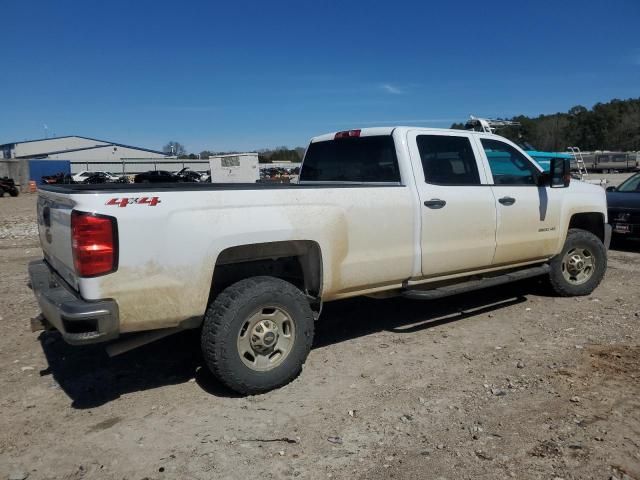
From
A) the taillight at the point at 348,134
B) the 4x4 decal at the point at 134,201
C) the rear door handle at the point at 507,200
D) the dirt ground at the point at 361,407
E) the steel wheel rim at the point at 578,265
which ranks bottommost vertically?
the dirt ground at the point at 361,407

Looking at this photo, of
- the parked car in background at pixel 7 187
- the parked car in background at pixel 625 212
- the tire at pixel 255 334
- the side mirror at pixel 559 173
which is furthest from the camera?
A: the parked car in background at pixel 7 187

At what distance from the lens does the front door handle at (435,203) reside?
480 cm

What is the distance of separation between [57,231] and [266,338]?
1683 millimetres

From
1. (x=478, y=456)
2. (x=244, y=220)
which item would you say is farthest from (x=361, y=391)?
(x=244, y=220)

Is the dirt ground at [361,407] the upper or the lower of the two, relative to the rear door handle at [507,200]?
lower

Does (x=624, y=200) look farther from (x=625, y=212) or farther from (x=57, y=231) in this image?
(x=57, y=231)

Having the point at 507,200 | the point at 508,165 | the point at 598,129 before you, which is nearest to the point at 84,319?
the point at 507,200

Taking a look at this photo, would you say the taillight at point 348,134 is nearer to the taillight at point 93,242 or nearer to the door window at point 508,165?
the door window at point 508,165

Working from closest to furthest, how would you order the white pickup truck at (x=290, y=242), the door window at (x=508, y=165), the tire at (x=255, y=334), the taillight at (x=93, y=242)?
the taillight at (x=93, y=242), the white pickup truck at (x=290, y=242), the tire at (x=255, y=334), the door window at (x=508, y=165)

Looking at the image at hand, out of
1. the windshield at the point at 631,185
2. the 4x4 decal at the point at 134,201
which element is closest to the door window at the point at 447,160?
the 4x4 decal at the point at 134,201

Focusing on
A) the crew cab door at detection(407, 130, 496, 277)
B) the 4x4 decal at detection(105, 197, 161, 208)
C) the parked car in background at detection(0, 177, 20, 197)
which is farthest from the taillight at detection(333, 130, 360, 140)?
the parked car in background at detection(0, 177, 20, 197)

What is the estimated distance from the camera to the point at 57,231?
12.6 feet

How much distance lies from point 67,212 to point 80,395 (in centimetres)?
148

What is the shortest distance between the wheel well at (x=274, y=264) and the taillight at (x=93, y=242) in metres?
0.79
